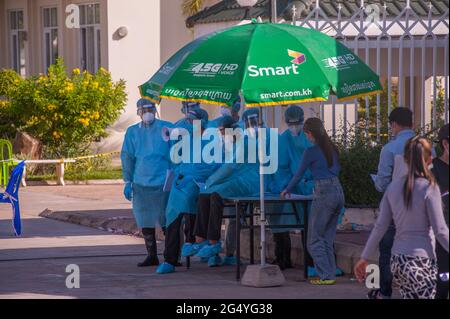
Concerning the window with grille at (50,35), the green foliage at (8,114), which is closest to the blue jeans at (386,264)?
the green foliage at (8,114)

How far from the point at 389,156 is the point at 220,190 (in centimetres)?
248

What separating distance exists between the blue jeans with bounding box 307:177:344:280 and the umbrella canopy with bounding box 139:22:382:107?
2.91ft

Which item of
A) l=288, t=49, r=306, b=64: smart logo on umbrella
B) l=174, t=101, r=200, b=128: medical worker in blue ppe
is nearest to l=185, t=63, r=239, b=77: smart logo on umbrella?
l=288, t=49, r=306, b=64: smart logo on umbrella

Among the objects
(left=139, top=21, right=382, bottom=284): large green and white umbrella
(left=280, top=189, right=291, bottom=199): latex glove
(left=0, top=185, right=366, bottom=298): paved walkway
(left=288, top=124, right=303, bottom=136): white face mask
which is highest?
(left=139, top=21, right=382, bottom=284): large green and white umbrella

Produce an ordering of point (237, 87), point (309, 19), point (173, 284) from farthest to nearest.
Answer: point (309, 19), point (173, 284), point (237, 87)

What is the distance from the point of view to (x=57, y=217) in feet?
57.9

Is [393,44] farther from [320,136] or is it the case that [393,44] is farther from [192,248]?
[192,248]

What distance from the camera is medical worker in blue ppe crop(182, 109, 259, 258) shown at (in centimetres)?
1181

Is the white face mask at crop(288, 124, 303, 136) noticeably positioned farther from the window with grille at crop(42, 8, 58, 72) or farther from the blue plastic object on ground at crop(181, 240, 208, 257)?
the window with grille at crop(42, 8, 58, 72)

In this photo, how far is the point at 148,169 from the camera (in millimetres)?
12562

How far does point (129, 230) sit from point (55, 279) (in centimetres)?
423
